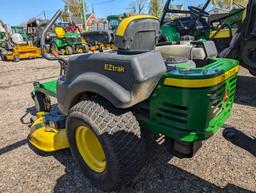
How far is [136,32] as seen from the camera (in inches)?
89.4

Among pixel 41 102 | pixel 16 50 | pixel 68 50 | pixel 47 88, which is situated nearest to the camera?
pixel 47 88

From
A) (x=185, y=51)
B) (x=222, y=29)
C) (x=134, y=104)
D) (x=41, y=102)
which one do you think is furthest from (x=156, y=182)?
(x=222, y=29)

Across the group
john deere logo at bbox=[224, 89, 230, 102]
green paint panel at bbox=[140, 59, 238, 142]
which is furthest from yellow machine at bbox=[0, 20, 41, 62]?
john deere logo at bbox=[224, 89, 230, 102]

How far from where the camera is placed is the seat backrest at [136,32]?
7.21 ft

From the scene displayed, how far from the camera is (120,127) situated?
1804 millimetres

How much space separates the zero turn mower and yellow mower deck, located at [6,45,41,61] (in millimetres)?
10881

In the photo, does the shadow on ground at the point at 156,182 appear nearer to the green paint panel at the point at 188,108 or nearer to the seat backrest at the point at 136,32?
the green paint panel at the point at 188,108

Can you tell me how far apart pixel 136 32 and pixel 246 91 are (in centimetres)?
335

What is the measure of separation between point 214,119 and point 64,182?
1.51 meters

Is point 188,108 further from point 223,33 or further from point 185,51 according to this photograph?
point 223,33

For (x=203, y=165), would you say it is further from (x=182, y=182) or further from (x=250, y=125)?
(x=250, y=125)

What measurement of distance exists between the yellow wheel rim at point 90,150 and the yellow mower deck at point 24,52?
11.0m

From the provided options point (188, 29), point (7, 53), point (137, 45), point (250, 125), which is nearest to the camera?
point (137, 45)

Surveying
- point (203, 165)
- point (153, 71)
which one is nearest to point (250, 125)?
point (203, 165)
